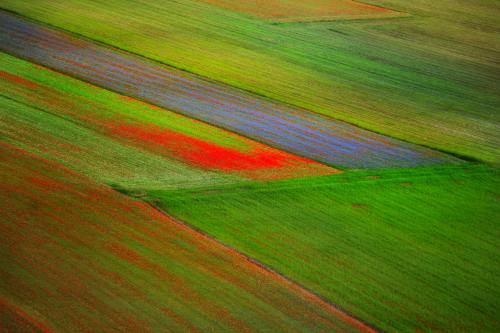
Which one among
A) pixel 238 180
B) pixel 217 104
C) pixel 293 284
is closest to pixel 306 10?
pixel 217 104

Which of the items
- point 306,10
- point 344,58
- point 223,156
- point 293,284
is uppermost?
point 306,10

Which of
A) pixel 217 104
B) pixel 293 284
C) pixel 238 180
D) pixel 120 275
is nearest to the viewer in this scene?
pixel 120 275

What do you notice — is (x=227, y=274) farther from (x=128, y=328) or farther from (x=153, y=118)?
(x=153, y=118)

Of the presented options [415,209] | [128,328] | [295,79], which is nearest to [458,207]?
[415,209]

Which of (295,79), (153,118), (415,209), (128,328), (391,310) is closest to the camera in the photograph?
(128,328)

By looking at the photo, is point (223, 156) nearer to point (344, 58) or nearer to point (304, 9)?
point (344, 58)

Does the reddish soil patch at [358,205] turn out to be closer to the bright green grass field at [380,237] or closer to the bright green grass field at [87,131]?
the bright green grass field at [380,237]

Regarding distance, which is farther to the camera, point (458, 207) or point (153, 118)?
point (153, 118)
